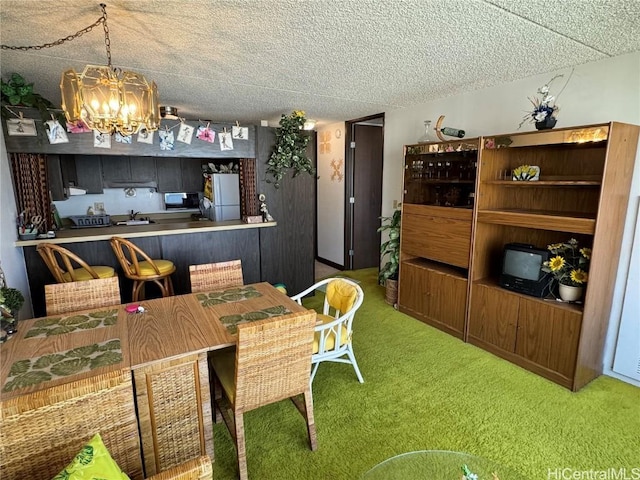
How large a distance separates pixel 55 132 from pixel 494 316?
4.16 meters

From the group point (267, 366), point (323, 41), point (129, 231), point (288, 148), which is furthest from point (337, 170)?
point (267, 366)

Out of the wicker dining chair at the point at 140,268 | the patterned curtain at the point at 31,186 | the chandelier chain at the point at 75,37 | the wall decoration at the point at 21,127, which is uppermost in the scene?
the chandelier chain at the point at 75,37

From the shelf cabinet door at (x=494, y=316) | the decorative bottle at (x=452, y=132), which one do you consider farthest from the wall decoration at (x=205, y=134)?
the shelf cabinet door at (x=494, y=316)

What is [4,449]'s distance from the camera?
1.03m

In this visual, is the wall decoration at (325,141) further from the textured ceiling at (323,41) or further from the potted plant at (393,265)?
the textured ceiling at (323,41)

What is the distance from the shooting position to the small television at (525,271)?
270 cm

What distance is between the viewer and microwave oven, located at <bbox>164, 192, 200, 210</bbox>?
5934 millimetres

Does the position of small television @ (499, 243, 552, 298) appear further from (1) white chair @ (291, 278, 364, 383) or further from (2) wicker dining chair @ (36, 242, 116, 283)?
(2) wicker dining chair @ (36, 242, 116, 283)

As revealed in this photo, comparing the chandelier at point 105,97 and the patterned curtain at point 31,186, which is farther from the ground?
the chandelier at point 105,97

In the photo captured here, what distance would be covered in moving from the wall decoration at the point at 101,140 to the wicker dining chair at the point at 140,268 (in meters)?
0.92

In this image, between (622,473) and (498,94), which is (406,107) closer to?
(498,94)

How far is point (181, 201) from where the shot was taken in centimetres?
600

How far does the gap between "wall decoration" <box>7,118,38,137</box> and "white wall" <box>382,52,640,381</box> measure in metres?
3.84

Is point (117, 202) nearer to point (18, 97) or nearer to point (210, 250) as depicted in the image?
point (210, 250)
